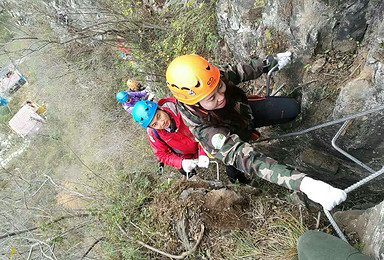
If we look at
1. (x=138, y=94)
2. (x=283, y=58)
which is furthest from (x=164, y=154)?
(x=138, y=94)

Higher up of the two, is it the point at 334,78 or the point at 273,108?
the point at 334,78

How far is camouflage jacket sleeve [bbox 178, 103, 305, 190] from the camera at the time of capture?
6.62ft

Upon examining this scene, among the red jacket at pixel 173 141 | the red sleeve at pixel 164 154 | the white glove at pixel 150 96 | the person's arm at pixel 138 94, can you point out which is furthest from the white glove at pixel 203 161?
the person's arm at pixel 138 94

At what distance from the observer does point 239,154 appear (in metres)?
2.20

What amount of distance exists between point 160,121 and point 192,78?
1.00m

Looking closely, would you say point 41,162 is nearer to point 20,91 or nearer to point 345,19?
point 20,91

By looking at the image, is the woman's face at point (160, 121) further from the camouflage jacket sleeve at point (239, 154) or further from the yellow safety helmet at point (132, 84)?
the yellow safety helmet at point (132, 84)

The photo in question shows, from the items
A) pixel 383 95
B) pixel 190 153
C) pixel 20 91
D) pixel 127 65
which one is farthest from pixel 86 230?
pixel 20 91

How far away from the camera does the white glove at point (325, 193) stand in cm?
188

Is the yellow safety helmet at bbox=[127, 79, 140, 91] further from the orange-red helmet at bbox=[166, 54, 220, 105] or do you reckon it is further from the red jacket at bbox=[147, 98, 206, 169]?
the orange-red helmet at bbox=[166, 54, 220, 105]

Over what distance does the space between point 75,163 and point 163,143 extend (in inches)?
340

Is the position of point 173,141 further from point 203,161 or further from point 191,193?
point 191,193

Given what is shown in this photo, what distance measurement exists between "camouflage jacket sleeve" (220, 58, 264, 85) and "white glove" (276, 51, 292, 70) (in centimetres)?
24

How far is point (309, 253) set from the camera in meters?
1.60
